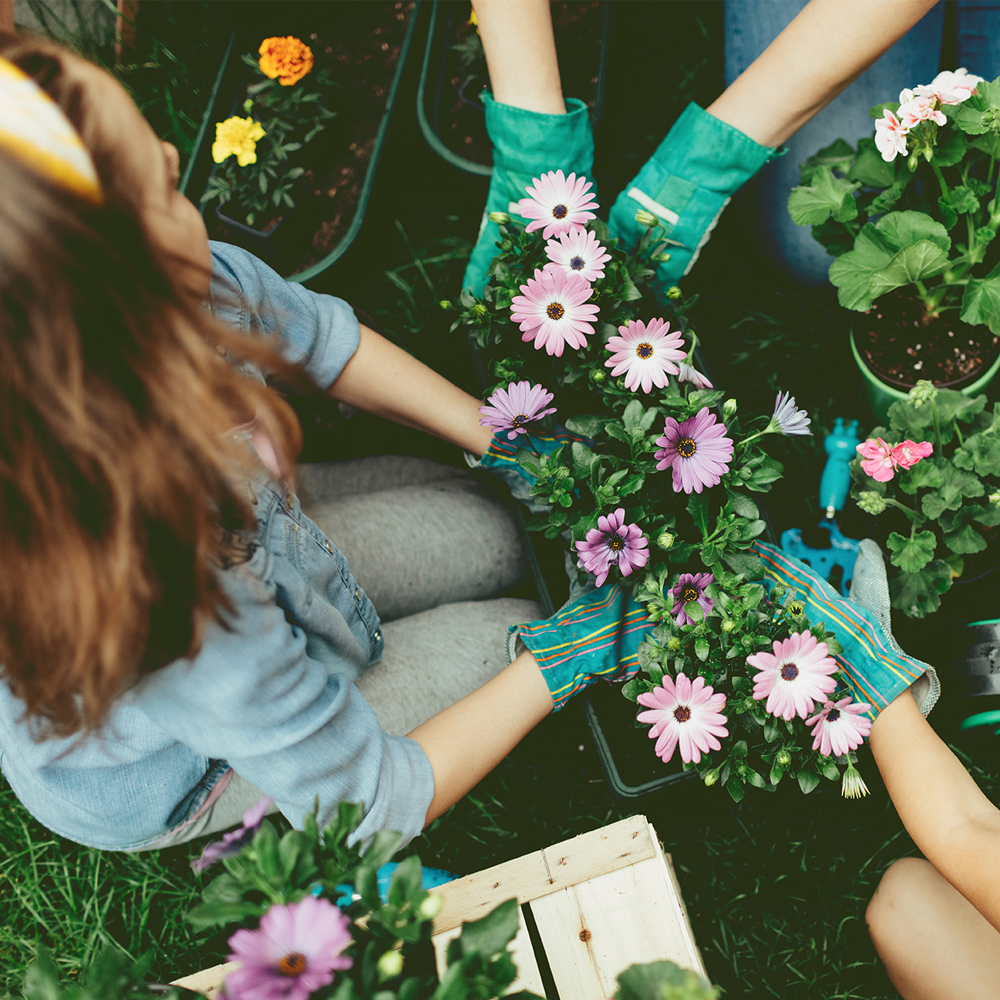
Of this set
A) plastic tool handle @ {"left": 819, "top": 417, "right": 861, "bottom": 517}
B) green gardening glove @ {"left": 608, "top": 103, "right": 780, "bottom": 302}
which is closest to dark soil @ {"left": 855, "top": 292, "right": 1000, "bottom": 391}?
plastic tool handle @ {"left": 819, "top": 417, "right": 861, "bottom": 517}

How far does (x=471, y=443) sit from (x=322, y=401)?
31 cm

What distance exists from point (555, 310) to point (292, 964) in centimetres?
70

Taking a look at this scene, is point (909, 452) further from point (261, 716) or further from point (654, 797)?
point (261, 716)

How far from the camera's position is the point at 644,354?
33.2 inches

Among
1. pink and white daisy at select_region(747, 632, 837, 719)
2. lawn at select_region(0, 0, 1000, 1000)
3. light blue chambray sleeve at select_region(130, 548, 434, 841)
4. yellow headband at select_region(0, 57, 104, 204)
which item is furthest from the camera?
lawn at select_region(0, 0, 1000, 1000)

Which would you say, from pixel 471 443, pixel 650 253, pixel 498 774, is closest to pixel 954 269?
pixel 650 253

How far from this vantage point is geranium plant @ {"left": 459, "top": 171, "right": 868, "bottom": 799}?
30.3 inches

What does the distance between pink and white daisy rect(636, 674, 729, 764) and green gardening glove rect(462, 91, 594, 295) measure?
64 centimetres

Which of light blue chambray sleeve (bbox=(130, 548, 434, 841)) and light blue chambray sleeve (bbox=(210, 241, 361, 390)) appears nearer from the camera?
light blue chambray sleeve (bbox=(130, 548, 434, 841))

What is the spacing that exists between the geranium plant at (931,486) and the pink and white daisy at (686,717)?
42cm

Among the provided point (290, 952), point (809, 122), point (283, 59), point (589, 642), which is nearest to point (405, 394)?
point (589, 642)

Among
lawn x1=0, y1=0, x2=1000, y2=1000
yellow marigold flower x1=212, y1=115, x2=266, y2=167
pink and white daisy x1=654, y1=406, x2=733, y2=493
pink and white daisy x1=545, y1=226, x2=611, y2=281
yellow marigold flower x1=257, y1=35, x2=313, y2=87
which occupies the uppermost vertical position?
yellow marigold flower x1=257, y1=35, x2=313, y2=87

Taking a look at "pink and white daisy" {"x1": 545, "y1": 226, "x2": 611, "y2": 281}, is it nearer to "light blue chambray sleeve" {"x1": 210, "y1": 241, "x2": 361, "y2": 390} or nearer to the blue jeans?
"light blue chambray sleeve" {"x1": 210, "y1": 241, "x2": 361, "y2": 390}

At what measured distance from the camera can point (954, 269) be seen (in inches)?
41.4
